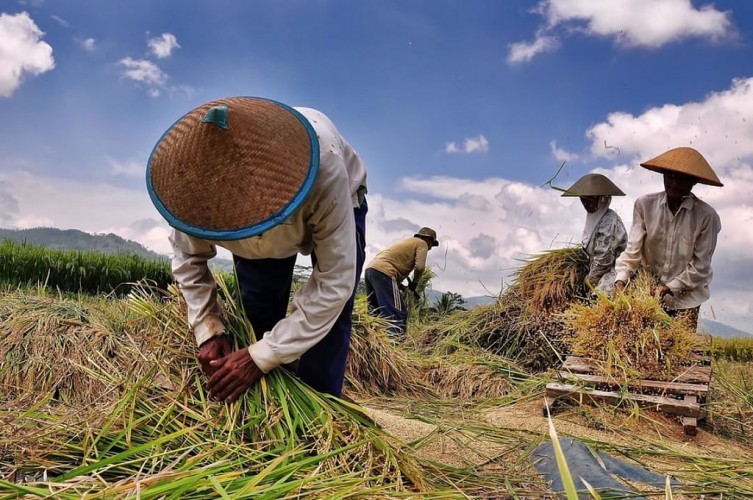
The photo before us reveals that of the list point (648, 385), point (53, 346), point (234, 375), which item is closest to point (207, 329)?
point (234, 375)

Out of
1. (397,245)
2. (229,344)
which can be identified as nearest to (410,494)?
(229,344)

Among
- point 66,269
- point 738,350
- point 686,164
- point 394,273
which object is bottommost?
point 738,350

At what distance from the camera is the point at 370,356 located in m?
4.79

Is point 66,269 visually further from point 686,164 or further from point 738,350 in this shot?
point 738,350

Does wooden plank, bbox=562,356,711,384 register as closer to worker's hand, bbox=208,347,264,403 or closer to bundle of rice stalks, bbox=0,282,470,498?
bundle of rice stalks, bbox=0,282,470,498

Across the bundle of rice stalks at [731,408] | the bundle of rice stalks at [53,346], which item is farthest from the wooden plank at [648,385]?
the bundle of rice stalks at [53,346]

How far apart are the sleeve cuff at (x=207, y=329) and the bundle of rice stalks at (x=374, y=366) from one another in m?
2.39

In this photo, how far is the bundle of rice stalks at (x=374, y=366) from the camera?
184 inches

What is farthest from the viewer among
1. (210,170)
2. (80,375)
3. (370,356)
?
(370,356)

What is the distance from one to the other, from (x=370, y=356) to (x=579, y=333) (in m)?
1.48

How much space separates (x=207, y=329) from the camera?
2.23 metres

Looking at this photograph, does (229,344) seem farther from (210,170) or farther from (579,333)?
(579,333)

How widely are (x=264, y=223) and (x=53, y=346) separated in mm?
2800

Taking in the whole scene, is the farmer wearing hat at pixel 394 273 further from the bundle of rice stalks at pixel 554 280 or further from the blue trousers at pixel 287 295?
the blue trousers at pixel 287 295
